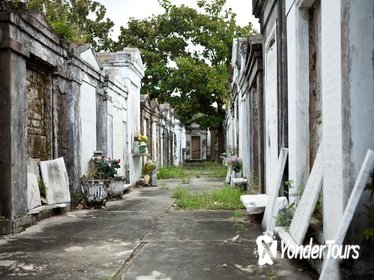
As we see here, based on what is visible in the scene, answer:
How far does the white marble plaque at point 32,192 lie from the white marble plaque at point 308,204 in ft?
13.0

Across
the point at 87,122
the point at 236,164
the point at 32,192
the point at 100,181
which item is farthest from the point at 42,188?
the point at 236,164

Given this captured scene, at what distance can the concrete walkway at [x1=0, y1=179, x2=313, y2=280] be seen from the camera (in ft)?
12.2

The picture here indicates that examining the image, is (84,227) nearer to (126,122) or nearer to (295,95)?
(295,95)

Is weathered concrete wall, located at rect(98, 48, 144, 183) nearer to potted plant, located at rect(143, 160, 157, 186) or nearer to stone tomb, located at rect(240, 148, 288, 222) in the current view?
potted plant, located at rect(143, 160, 157, 186)

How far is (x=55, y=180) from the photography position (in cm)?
728

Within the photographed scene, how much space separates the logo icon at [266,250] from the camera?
4078mm

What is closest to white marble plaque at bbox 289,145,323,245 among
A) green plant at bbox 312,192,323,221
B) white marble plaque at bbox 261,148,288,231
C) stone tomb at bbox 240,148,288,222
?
green plant at bbox 312,192,323,221

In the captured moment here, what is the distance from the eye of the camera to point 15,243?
5.04 metres

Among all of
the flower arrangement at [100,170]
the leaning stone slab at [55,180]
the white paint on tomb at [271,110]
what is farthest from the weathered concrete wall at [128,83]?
the white paint on tomb at [271,110]

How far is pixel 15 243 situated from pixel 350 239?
3.83 metres

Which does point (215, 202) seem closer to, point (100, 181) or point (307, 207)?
point (100, 181)

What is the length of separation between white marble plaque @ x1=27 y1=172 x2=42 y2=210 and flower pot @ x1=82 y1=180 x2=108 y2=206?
1.85 m

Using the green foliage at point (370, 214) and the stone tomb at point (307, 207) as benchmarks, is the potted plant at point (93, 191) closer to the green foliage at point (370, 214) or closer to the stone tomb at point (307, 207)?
the stone tomb at point (307, 207)

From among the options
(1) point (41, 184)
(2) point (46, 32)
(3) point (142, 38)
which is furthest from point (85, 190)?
(3) point (142, 38)
